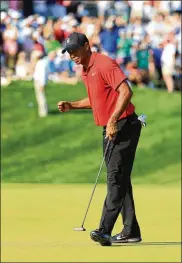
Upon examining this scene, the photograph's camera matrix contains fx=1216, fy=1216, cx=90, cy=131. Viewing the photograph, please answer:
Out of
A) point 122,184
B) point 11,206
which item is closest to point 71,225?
point 11,206

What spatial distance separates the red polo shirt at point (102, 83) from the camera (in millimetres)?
11734

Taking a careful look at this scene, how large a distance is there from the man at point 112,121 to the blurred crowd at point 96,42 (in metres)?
21.3

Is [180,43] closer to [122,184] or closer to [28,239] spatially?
[28,239]

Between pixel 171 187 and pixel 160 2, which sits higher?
pixel 160 2

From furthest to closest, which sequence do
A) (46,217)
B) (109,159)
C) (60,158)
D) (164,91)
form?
(164,91) → (60,158) → (46,217) → (109,159)

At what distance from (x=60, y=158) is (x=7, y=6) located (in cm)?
520

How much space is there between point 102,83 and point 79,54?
361 mm

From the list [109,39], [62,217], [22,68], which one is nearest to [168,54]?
[109,39]

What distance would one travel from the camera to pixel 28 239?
27.7 meters

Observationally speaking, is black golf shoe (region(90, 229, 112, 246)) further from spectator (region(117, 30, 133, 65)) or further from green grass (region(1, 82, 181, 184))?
spectator (region(117, 30, 133, 65))

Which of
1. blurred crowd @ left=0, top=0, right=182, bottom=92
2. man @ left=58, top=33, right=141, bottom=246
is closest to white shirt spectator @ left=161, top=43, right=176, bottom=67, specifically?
blurred crowd @ left=0, top=0, right=182, bottom=92

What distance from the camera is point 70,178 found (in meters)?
32.3

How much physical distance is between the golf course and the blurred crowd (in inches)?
34.7

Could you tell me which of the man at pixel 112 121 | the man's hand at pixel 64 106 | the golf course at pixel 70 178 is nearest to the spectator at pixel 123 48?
the golf course at pixel 70 178
